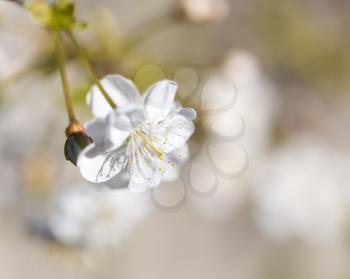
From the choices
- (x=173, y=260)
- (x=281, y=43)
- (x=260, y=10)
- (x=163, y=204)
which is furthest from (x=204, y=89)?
(x=173, y=260)

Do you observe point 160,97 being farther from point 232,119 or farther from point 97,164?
point 232,119

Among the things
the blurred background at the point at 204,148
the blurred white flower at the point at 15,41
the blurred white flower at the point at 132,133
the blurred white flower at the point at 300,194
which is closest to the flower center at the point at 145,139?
the blurred white flower at the point at 132,133

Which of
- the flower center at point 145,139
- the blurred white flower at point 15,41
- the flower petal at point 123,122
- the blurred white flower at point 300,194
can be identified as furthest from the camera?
the blurred white flower at point 300,194

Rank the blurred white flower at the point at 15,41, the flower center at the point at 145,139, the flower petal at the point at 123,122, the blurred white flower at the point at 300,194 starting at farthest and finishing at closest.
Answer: the blurred white flower at the point at 300,194
the blurred white flower at the point at 15,41
the flower center at the point at 145,139
the flower petal at the point at 123,122

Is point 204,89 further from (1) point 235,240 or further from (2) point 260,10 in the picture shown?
(1) point 235,240

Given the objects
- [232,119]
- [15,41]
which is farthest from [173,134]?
[15,41]

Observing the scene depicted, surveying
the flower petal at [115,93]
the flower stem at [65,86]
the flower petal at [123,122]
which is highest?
the flower stem at [65,86]

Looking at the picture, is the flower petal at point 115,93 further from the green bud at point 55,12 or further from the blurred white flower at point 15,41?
the blurred white flower at point 15,41

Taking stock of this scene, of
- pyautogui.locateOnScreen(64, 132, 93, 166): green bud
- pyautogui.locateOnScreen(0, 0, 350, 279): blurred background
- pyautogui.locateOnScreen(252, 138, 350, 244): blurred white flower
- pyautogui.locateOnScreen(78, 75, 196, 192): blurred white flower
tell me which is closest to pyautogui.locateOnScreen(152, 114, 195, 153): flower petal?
pyautogui.locateOnScreen(78, 75, 196, 192): blurred white flower
